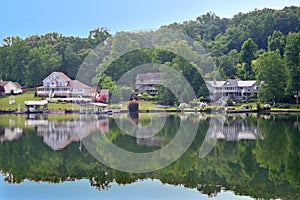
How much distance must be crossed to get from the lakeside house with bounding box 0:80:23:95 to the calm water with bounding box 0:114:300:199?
3316 centimetres

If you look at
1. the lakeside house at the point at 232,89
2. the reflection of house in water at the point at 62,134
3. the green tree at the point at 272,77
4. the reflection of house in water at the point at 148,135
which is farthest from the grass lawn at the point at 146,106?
the reflection of house in water at the point at 62,134

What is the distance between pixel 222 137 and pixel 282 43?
36364 millimetres

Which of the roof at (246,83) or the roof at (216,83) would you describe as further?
the roof at (216,83)

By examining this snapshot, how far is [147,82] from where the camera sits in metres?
59.5

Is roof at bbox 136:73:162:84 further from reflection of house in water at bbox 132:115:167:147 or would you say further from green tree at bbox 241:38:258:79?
reflection of house in water at bbox 132:115:167:147

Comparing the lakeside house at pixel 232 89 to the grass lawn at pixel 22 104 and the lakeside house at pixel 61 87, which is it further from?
the grass lawn at pixel 22 104

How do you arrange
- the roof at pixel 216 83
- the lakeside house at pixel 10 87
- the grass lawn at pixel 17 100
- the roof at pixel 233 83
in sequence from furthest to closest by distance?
the lakeside house at pixel 10 87, the roof at pixel 216 83, the roof at pixel 233 83, the grass lawn at pixel 17 100

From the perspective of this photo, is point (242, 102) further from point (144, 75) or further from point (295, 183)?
point (295, 183)

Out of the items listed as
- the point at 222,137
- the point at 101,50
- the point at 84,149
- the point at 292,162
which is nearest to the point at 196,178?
the point at 292,162

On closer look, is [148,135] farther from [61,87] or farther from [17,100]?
[61,87]

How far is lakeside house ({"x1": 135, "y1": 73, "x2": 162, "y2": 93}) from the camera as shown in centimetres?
5912

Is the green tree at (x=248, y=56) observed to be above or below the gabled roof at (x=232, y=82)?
above

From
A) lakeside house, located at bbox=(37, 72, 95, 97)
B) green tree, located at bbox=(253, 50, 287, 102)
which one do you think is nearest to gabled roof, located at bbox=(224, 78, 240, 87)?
green tree, located at bbox=(253, 50, 287, 102)

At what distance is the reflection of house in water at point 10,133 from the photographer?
23902mm
